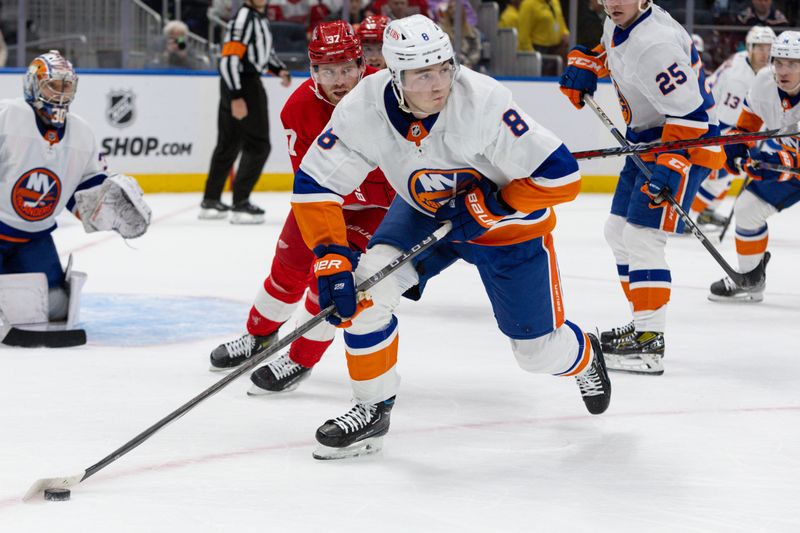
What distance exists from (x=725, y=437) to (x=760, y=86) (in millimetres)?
2412

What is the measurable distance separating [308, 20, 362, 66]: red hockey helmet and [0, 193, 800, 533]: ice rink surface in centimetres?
90

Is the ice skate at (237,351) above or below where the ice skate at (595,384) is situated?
below

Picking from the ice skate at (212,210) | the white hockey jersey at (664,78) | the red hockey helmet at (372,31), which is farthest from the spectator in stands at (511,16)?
the red hockey helmet at (372,31)

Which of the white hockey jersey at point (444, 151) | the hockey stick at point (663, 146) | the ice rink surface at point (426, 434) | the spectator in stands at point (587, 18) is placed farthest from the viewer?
the spectator in stands at point (587, 18)

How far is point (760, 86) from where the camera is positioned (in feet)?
15.9

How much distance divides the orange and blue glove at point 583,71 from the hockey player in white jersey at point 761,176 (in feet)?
3.47

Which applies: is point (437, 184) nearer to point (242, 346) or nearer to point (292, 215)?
point (292, 215)

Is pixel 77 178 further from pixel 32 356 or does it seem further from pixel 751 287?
pixel 751 287

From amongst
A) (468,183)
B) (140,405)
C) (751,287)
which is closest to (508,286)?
(468,183)

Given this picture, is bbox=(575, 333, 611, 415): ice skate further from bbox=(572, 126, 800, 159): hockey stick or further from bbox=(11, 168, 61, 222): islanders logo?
bbox=(11, 168, 61, 222): islanders logo

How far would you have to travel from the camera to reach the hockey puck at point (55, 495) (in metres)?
2.28

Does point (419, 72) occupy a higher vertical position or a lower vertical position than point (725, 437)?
higher

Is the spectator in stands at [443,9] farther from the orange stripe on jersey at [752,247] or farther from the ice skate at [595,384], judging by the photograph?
the ice skate at [595,384]

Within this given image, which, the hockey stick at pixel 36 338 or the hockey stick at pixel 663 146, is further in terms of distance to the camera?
the hockey stick at pixel 36 338
